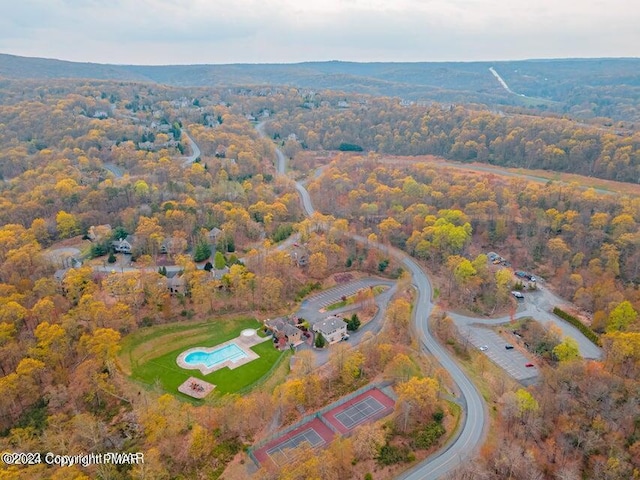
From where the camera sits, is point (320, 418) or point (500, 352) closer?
point (320, 418)

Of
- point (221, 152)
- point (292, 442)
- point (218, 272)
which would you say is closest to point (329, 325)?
point (292, 442)

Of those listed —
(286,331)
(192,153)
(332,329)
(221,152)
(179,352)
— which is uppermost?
(221,152)

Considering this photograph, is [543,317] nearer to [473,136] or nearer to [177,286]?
[177,286]

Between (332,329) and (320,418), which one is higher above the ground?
(332,329)

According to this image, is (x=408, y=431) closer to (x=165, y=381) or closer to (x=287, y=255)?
(x=165, y=381)

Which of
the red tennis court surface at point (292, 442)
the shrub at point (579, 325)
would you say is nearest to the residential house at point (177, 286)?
the red tennis court surface at point (292, 442)

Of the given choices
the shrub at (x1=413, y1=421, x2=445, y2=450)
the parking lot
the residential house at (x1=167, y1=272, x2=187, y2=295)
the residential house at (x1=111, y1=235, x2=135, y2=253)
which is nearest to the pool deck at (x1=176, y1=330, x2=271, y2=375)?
the residential house at (x1=167, y1=272, x2=187, y2=295)

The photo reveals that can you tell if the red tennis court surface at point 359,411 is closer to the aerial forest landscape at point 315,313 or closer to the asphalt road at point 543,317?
the aerial forest landscape at point 315,313
